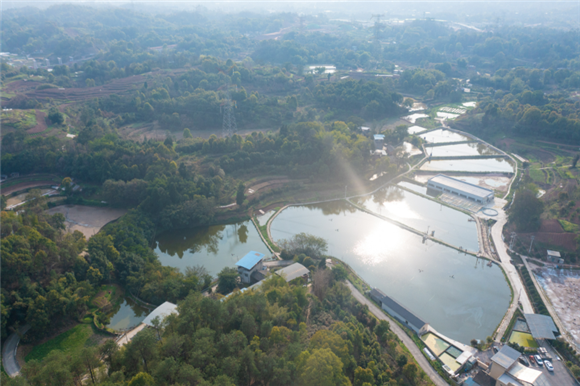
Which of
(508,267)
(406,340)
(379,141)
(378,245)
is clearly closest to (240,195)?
(378,245)

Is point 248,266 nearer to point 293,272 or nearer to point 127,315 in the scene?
point 293,272

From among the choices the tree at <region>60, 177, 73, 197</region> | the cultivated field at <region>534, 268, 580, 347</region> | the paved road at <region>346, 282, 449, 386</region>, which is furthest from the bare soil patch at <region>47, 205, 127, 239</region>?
the cultivated field at <region>534, 268, 580, 347</region>

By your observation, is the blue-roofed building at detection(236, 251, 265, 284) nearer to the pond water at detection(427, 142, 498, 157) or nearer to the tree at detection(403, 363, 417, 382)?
the tree at detection(403, 363, 417, 382)

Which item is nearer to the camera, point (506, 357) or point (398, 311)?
point (506, 357)

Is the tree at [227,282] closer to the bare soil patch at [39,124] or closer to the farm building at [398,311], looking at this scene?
the farm building at [398,311]

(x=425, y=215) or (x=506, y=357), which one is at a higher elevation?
(x=506, y=357)

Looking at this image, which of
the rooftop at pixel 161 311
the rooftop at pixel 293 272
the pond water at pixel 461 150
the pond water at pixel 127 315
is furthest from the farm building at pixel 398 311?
the pond water at pixel 461 150
